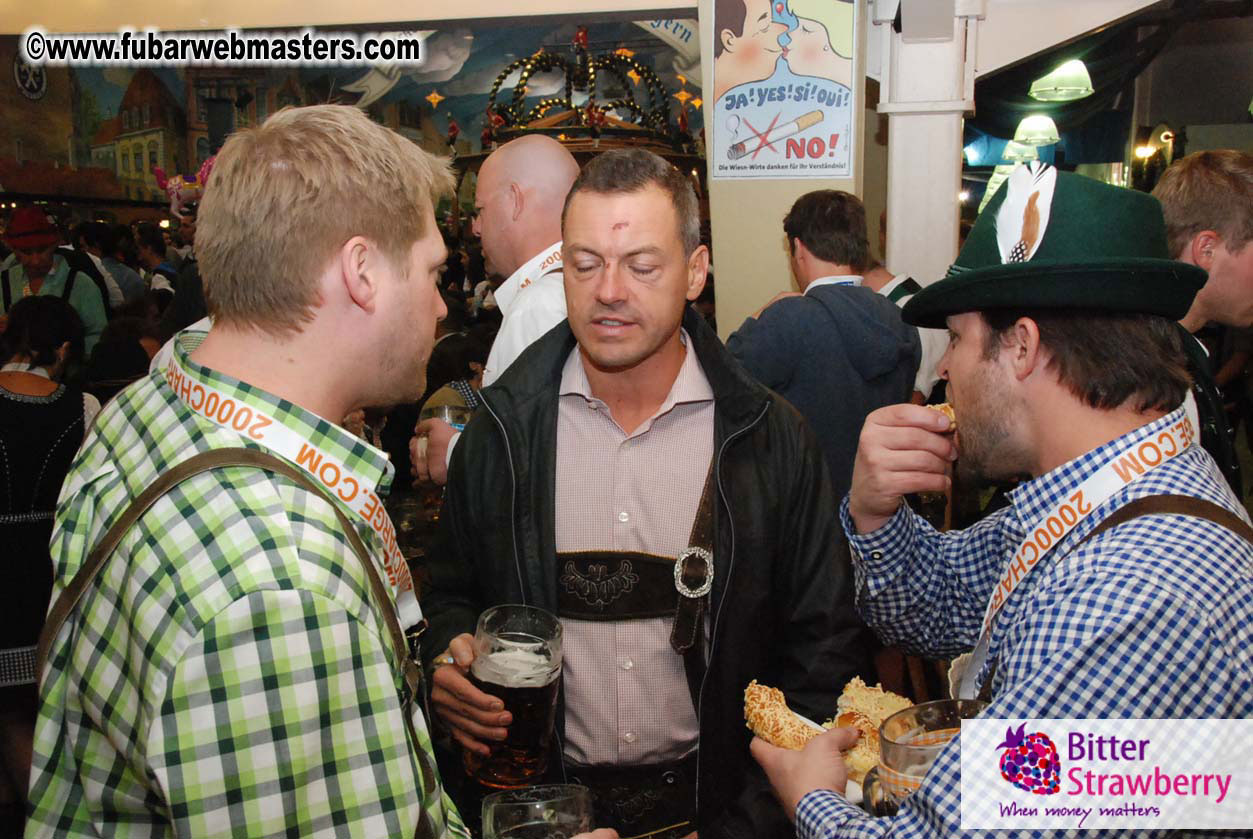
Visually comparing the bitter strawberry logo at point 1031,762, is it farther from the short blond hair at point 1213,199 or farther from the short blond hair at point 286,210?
the short blond hair at point 1213,199

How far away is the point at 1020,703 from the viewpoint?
1150 millimetres

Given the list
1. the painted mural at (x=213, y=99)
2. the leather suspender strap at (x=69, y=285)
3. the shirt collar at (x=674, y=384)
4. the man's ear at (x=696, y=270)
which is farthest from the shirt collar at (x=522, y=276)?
the painted mural at (x=213, y=99)

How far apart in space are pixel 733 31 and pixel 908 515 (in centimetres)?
408

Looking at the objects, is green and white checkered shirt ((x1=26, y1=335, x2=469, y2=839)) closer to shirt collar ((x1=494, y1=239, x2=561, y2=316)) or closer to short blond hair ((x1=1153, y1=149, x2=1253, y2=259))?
shirt collar ((x1=494, y1=239, x2=561, y2=316))

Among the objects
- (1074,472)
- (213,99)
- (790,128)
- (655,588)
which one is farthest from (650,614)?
(213,99)

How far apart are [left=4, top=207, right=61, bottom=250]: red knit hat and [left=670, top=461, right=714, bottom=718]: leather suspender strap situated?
5.59 m

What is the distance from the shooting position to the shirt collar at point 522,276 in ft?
11.0

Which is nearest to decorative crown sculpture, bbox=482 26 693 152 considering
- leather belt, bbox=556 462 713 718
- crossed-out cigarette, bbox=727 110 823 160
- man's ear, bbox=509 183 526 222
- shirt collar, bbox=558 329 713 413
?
crossed-out cigarette, bbox=727 110 823 160

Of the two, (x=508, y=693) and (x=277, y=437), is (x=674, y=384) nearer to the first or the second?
(x=508, y=693)

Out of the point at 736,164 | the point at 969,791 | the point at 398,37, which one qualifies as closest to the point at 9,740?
the point at 969,791

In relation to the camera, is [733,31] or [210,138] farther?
[210,138]

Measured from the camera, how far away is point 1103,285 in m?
1.41

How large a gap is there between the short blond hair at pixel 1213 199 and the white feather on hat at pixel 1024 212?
148 cm

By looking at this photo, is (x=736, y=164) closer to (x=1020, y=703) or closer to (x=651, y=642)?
(x=651, y=642)
